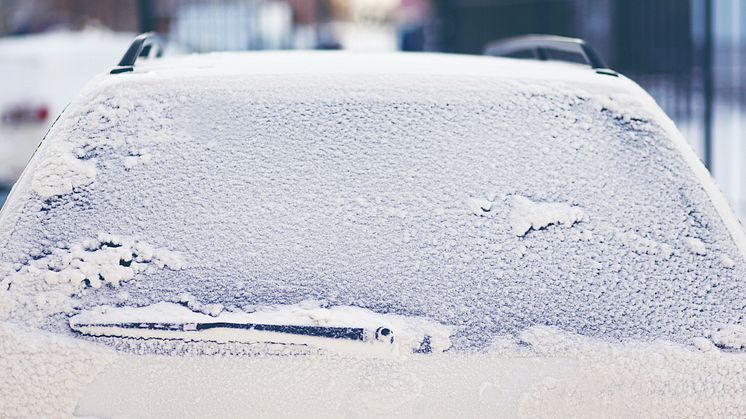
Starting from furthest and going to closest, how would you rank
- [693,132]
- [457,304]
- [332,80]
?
[693,132]
[332,80]
[457,304]

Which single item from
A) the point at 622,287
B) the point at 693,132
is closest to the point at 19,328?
the point at 622,287

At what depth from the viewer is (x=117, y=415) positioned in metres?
2.43

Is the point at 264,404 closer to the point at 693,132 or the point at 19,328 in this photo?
the point at 19,328

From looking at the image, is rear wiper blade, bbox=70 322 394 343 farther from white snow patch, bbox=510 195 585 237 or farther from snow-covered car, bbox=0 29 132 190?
snow-covered car, bbox=0 29 132 190

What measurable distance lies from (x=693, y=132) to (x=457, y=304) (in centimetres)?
1211

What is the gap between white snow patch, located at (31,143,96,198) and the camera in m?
2.81

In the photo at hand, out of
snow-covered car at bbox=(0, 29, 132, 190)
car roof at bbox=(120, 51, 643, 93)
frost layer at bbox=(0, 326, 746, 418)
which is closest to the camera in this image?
frost layer at bbox=(0, 326, 746, 418)

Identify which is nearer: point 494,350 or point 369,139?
point 494,350

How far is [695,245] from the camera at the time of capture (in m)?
2.76

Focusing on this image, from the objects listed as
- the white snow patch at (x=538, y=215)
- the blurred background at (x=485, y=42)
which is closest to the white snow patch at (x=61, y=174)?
the white snow patch at (x=538, y=215)

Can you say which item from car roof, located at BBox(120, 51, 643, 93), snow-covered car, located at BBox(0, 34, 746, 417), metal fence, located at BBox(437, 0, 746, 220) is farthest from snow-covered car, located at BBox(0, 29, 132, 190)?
snow-covered car, located at BBox(0, 34, 746, 417)

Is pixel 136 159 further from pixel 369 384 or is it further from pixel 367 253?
pixel 369 384

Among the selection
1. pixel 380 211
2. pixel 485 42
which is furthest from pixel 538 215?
pixel 485 42

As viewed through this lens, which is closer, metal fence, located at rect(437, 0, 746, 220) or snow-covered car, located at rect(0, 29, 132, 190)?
metal fence, located at rect(437, 0, 746, 220)
